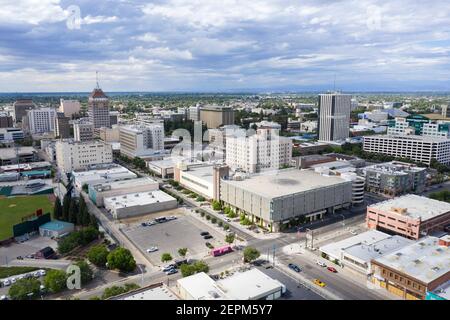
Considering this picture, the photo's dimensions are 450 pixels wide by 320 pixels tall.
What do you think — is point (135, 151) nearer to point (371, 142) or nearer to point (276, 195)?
point (276, 195)

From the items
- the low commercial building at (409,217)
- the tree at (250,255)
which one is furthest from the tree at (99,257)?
the low commercial building at (409,217)

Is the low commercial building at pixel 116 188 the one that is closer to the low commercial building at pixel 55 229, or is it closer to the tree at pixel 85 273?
the low commercial building at pixel 55 229

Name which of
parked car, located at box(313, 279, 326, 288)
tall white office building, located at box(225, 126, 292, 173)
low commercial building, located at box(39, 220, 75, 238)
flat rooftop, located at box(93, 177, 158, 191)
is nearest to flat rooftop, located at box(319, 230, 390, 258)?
parked car, located at box(313, 279, 326, 288)

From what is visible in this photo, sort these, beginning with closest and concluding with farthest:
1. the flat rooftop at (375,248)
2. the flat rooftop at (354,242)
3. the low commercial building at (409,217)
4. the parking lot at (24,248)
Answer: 1. the flat rooftop at (375,248)
2. the flat rooftop at (354,242)
3. the parking lot at (24,248)
4. the low commercial building at (409,217)

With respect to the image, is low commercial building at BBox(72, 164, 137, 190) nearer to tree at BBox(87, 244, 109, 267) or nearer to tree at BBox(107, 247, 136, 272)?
tree at BBox(87, 244, 109, 267)

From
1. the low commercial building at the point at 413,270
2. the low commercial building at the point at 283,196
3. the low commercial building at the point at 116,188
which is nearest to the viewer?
the low commercial building at the point at 413,270

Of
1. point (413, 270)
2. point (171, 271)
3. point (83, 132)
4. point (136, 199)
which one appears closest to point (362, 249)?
point (413, 270)
